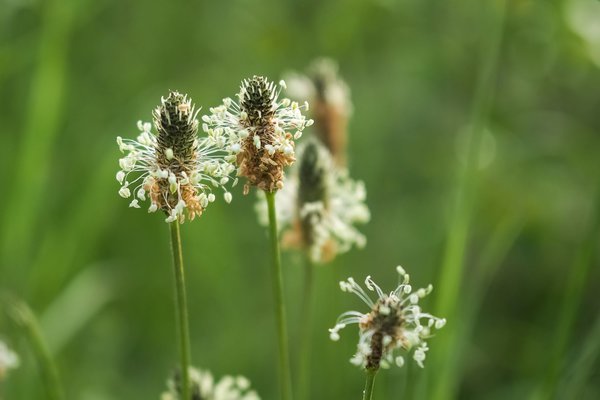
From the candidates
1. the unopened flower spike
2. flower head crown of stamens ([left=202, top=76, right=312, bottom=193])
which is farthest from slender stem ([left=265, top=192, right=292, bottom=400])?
the unopened flower spike

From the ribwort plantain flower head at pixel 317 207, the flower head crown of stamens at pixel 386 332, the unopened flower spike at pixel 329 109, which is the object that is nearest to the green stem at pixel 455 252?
the ribwort plantain flower head at pixel 317 207

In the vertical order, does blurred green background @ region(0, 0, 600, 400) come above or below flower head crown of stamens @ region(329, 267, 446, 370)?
above

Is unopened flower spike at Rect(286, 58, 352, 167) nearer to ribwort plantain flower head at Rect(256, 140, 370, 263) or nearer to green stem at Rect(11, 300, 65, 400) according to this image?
ribwort plantain flower head at Rect(256, 140, 370, 263)

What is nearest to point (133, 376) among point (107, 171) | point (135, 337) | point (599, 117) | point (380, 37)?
point (135, 337)

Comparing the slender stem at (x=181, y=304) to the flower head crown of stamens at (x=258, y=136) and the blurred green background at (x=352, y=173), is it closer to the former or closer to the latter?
the flower head crown of stamens at (x=258, y=136)

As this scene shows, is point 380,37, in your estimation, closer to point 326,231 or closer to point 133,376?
point 133,376

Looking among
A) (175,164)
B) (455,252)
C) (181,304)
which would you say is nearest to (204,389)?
(181,304)
